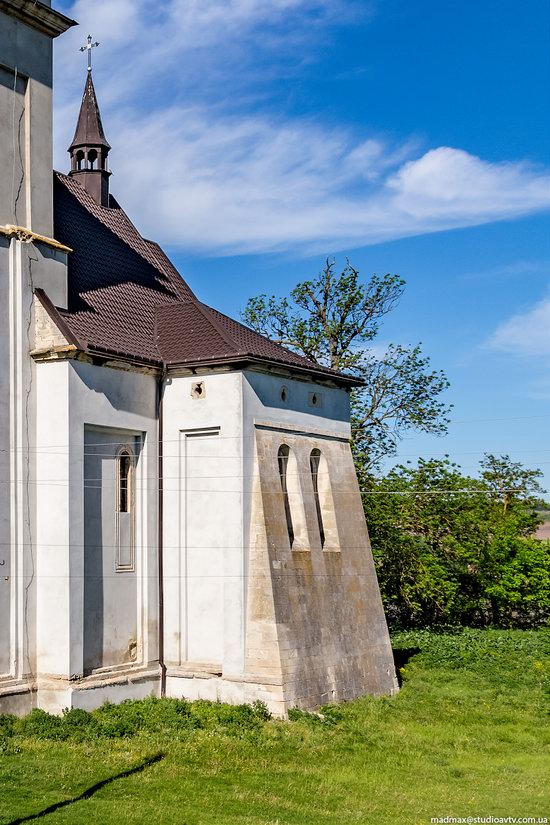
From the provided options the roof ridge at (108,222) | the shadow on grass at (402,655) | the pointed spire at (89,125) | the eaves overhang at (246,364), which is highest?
the pointed spire at (89,125)

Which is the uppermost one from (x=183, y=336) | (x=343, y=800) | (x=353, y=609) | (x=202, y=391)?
(x=183, y=336)

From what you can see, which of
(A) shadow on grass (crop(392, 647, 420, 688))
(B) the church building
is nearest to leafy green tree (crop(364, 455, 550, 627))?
(A) shadow on grass (crop(392, 647, 420, 688))

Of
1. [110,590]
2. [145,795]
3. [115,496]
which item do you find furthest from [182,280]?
[145,795]

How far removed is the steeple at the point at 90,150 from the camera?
26.8 m

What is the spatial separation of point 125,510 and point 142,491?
24.4 inches

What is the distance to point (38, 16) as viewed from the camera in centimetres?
2002

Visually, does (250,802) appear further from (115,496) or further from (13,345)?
(13,345)

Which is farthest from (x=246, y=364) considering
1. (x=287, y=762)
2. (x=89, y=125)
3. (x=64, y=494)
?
(x=89, y=125)

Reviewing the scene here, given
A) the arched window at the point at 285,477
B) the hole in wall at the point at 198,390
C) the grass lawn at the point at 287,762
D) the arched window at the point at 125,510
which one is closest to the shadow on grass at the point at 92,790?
the grass lawn at the point at 287,762

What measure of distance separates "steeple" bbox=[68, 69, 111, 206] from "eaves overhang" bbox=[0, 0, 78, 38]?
20.3 ft

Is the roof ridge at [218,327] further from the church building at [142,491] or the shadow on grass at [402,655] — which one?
the shadow on grass at [402,655]

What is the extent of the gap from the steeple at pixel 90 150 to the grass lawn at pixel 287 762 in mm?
13914

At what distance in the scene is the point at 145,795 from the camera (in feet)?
46.8

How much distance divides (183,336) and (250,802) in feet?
35.8
